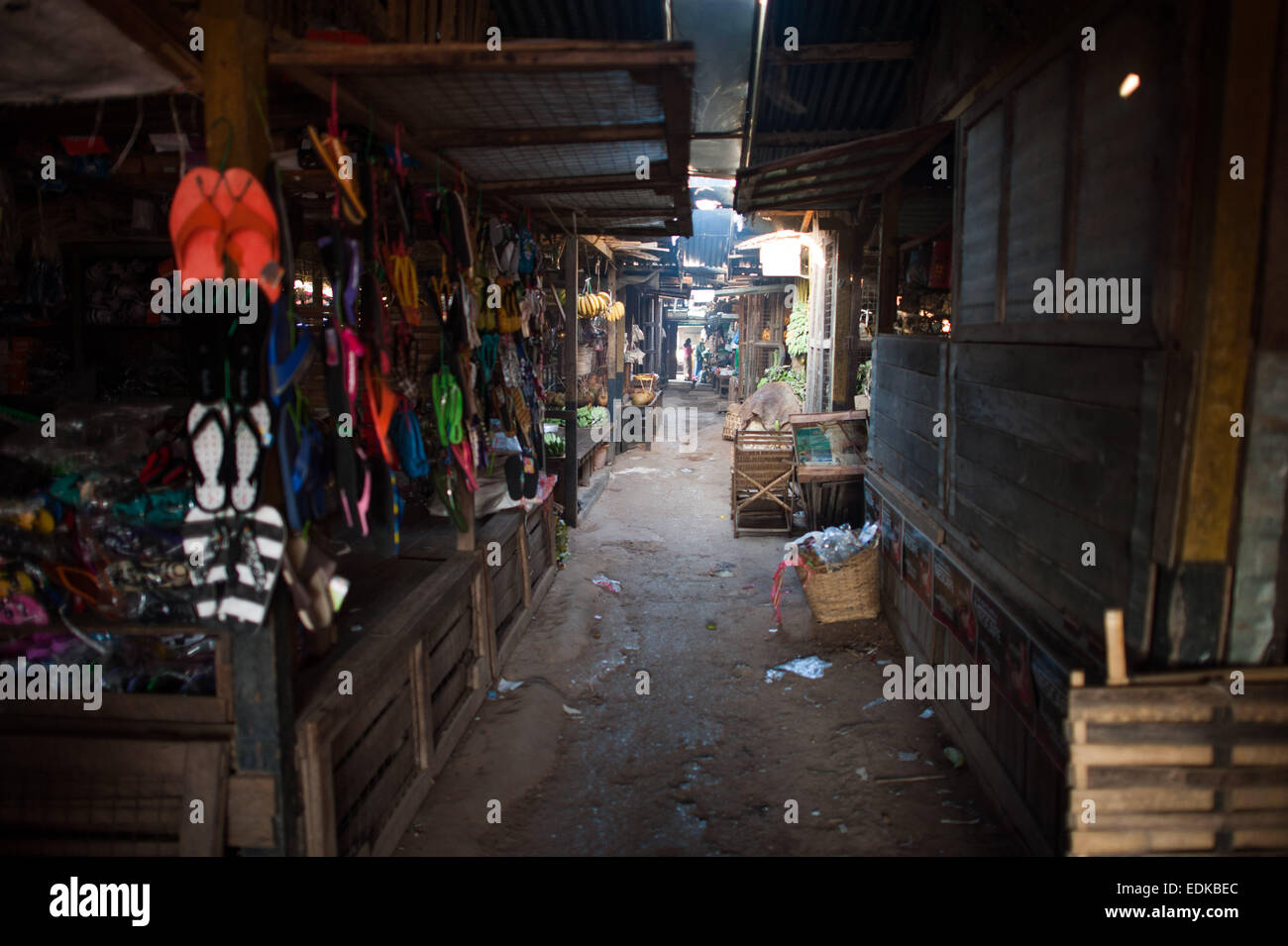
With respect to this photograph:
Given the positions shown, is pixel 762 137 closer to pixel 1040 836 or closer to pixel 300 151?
pixel 300 151

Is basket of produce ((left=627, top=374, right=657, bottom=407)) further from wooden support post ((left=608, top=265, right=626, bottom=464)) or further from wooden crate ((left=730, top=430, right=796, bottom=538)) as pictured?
wooden crate ((left=730, top=430, right=796, bottom=538))

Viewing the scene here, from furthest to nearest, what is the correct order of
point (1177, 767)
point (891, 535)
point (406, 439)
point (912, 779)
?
point (891, 535)
point (912, 779)
point (406, 439)
point (1177, 767)

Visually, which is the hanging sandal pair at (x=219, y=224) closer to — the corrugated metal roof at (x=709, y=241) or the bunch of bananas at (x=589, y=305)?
the bunch of bananas at (x=589, y=305)

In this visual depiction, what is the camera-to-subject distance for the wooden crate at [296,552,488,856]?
3.17 m

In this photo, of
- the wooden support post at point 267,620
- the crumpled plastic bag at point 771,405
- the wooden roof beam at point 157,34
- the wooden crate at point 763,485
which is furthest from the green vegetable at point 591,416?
the wooden support post at point 267,620

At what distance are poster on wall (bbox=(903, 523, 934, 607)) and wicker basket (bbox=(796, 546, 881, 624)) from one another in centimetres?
69

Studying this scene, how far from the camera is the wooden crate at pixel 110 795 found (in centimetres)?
292

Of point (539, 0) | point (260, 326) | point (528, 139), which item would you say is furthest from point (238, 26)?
point (539, 0)

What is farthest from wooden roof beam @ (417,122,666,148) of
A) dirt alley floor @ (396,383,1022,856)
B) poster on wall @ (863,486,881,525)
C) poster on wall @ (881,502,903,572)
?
poster on wall @ (863,486,881,525)

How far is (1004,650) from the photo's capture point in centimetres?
401

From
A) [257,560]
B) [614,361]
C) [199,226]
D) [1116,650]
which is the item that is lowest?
[1116,650]

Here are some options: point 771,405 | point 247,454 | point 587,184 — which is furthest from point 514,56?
point 771,405

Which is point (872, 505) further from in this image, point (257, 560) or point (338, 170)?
point (257, 560)

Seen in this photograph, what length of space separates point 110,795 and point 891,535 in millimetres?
5929
